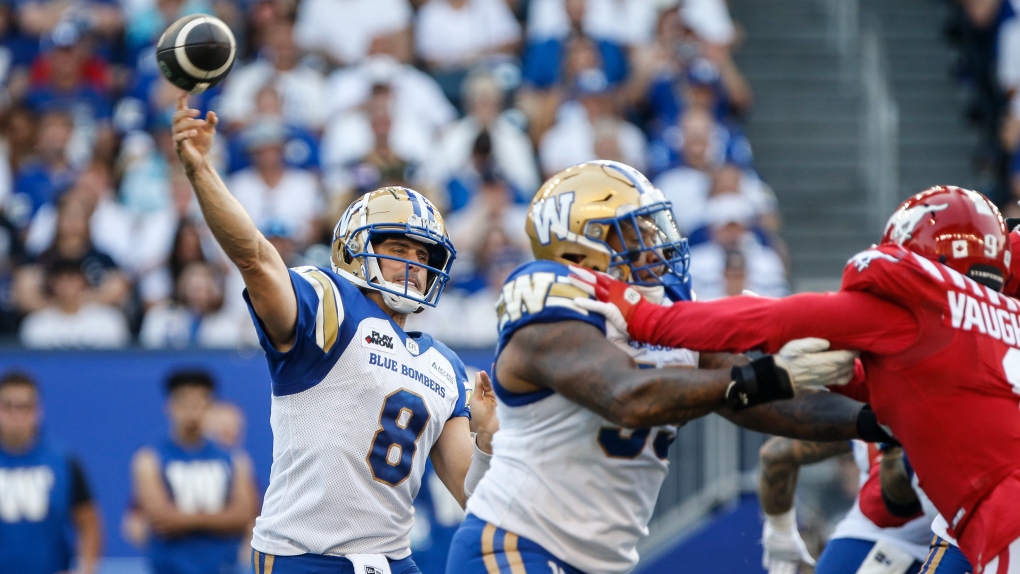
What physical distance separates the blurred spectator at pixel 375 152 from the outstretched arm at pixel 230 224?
5812mm

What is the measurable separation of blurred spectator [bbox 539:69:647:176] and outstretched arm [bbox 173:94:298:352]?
684 centimetres

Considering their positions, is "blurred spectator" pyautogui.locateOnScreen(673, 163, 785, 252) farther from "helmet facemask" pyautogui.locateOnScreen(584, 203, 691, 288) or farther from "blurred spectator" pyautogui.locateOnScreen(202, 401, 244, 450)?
"helmet facemask" pyautogui.locateOnScreen(584, 203, 691, 288)

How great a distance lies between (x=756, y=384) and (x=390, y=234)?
5.79 feet

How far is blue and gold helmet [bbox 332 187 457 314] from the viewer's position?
5.37 metres

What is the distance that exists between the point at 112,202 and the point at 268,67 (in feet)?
5.90

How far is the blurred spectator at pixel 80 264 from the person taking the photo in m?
10.6

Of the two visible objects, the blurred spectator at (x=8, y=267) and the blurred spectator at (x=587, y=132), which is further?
the blurred spectator at (x=587, y=132)

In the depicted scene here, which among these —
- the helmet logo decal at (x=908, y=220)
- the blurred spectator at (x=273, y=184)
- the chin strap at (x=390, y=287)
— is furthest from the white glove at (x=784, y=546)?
the blurred spectator at (x=273, y=184)

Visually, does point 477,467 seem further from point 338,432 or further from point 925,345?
point 925,345

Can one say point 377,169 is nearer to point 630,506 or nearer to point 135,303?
point 135,303

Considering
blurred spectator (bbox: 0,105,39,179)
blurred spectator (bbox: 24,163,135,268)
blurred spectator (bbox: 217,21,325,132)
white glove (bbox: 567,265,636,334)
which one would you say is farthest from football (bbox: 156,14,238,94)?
blurred spectator (bbox: 0,105,39,179)

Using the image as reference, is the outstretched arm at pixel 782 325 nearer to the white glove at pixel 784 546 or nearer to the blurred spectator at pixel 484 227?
the white glove at pixel 784 546

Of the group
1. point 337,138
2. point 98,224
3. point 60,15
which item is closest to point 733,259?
point 337,138

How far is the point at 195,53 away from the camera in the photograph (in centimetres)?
485
